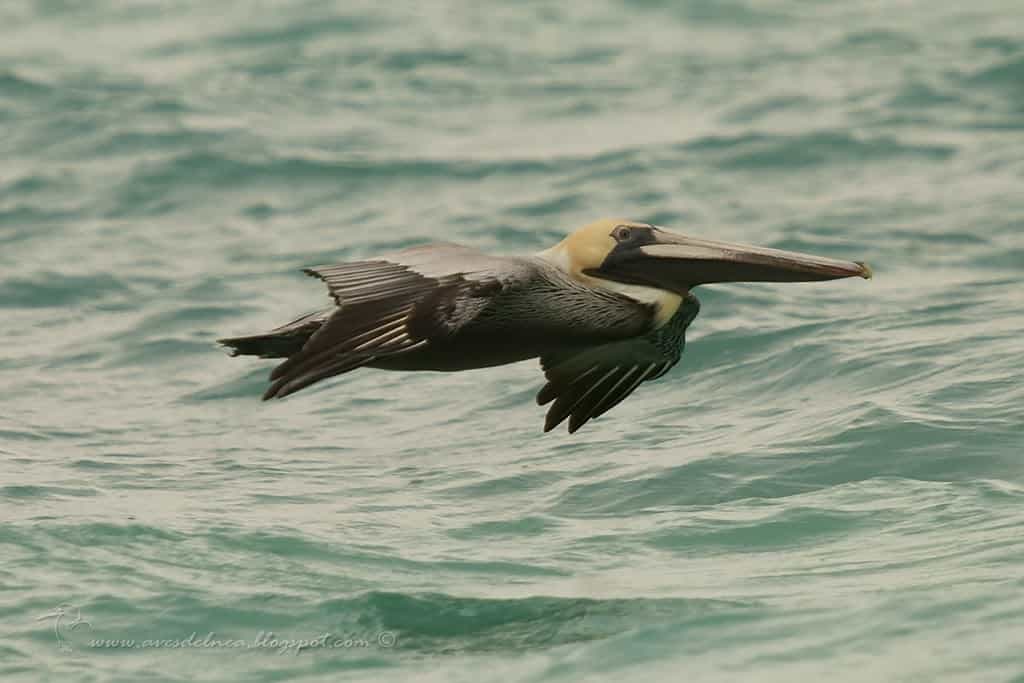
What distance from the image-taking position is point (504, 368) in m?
10.2

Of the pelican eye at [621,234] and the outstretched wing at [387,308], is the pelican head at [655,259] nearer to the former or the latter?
the pelican eye at [621,234]

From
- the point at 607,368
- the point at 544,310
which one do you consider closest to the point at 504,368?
the point at 607,368

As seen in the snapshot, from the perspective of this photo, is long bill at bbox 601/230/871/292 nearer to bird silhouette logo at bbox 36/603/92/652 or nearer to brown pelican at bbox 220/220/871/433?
brown pelican at bbox 220/220/871/433

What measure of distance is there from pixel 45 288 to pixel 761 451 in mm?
5468

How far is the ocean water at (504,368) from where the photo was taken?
20.1 feet

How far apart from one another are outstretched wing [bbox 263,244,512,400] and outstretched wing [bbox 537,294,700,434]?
29.5 inches

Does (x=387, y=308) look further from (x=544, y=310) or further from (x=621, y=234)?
(x=621, y=234)

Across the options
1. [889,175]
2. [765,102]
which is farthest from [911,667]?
[765,102]

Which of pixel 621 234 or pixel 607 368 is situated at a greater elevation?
pixel 621 234

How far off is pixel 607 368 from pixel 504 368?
3.21 meters

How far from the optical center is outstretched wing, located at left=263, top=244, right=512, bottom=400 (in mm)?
5828

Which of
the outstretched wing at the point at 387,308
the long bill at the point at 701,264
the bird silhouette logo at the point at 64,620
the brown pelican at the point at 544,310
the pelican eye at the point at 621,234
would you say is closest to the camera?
the outstretched wing at the point at 387,308

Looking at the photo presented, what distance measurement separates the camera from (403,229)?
12.9m

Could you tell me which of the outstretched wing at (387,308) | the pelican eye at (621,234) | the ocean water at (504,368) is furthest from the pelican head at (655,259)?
the ocean water at (504,368)
